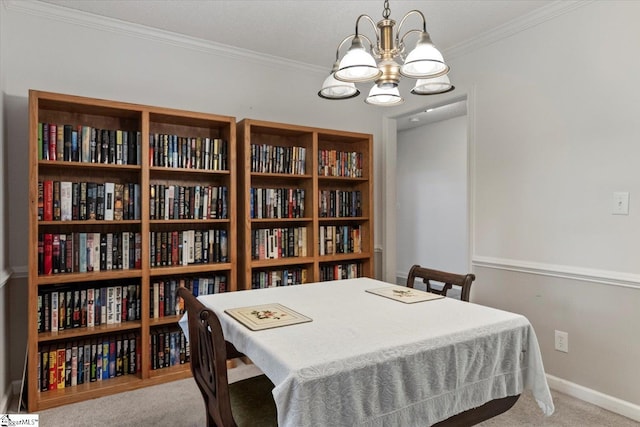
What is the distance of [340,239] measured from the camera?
3355mm

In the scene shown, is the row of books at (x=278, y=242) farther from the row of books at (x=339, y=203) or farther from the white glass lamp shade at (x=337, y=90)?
the white glass lamp shade at (x=337, y=90)

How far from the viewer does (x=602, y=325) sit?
2.26 m

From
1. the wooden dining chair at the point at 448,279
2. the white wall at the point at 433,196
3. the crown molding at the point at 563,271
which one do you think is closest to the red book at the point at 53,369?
the wooden dining chair at the point at 448,279

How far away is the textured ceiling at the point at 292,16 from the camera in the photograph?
242cm

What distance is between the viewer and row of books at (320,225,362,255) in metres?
3.26

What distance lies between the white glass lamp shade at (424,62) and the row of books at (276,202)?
1.62 m

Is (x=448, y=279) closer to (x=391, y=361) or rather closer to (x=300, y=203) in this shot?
(x=391, y=361)

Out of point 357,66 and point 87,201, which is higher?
point 357,66

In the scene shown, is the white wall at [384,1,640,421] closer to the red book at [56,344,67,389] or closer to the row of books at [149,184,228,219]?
the row of books at [149,184,228,219]

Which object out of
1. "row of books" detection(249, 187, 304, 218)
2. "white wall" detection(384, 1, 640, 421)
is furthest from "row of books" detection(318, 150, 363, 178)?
"white wall" detection(384, 1, 640, 421)

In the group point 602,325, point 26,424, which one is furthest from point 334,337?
point 602,325

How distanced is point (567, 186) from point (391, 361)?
1.87 m

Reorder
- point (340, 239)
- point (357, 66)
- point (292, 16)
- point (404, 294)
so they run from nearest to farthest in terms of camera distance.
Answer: point (357, 66) → point (404, 294) → point (292, 16) → point (340, 239)

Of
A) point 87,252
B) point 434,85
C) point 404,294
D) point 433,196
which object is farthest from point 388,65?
point 433,196
